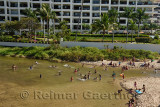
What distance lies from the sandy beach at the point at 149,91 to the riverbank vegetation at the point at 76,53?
1392 centimetres

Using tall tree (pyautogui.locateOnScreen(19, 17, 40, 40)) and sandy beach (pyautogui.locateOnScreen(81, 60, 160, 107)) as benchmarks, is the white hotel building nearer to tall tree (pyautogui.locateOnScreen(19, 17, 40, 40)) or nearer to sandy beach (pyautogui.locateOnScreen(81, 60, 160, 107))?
tall tree (pyautogui.locateOnScreen(19, 17, 40, 40))

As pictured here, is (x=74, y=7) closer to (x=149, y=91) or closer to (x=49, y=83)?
(x=49, y=83)

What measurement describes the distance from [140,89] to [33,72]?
63.6ft

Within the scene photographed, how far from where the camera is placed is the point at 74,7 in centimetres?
7762

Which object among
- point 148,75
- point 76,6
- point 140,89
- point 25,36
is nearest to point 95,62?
point 148,75

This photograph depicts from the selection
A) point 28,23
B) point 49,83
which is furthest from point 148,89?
point 28,23

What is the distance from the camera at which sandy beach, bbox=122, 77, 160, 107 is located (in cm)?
2078

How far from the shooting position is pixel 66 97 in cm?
2222

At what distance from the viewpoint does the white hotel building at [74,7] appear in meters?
72.9

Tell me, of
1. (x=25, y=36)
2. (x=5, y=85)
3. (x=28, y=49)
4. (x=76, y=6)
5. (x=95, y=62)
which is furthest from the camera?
(x=76, y=6)

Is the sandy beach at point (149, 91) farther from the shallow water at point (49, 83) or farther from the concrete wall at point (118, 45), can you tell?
the concrete wall at point (118, 45)

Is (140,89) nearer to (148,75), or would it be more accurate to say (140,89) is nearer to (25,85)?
(148,75)

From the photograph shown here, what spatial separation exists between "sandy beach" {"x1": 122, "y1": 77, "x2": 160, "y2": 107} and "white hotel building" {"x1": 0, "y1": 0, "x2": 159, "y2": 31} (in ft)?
159

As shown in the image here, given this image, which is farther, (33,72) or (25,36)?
(25,36)
